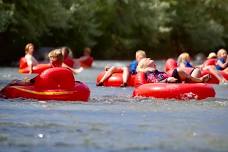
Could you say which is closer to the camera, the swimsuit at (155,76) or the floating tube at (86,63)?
the swimsuit at (155,76)

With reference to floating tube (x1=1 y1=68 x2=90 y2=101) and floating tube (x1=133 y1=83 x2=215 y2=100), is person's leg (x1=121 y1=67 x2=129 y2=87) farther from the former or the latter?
floating tube (x1=1 y1=68 x2=90 y2=101)

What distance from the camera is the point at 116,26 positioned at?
45781 mm

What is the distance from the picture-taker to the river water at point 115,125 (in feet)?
28.5

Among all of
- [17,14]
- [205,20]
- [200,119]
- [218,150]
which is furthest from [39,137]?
[205,20]

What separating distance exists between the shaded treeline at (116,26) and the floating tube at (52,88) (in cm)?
1532

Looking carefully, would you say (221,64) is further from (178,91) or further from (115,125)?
(115,125)

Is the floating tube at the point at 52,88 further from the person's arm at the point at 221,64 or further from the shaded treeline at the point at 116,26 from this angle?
the shaded treeline at the point at 116,26

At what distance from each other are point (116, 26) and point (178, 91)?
31607mm

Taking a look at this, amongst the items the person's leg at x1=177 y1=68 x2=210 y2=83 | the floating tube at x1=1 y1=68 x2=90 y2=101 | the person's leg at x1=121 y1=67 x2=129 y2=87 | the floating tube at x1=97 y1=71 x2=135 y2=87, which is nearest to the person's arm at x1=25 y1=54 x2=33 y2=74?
the floating tube at x1=97 y1=71 x2=135 y2=87

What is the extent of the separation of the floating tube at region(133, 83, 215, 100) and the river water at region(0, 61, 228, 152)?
0.65 ft

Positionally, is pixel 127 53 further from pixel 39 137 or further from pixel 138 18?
pixel 39 137

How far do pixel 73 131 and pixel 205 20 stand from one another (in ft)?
142

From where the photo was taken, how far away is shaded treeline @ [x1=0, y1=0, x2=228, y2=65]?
105ft

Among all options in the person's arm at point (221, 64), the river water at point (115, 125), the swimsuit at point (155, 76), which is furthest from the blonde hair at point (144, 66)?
the person's arm at point (221, 64)
